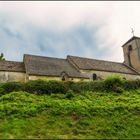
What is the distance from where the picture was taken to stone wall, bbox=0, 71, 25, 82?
105 feet

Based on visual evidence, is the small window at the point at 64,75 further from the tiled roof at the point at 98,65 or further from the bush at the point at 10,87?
the bush at the point at 10,87

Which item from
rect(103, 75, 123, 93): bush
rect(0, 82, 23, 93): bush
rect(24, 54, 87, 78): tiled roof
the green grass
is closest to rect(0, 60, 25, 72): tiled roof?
rect(24, 54, 87, 78): tiled roof

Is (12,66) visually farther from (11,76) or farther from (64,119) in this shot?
(64,119)

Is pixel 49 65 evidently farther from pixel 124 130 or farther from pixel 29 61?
pixel 124 130

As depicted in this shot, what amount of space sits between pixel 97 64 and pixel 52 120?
2589 centimetres

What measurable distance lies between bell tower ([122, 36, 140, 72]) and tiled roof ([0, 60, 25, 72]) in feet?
69.8

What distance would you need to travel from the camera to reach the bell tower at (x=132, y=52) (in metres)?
45.4

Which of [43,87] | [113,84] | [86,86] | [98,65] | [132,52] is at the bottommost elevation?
[43,87]

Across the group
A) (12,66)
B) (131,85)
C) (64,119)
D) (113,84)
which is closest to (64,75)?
(12,66)

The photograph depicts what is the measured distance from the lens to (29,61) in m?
35.2

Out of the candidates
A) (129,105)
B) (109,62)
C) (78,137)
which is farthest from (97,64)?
(78,137)

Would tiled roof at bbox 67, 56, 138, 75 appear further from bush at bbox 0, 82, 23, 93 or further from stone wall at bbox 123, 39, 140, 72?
bush at bbox 0, 82, 23, 93

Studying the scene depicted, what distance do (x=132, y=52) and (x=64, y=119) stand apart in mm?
33588

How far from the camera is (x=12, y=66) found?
111 ft
